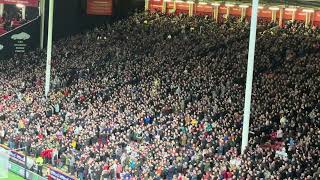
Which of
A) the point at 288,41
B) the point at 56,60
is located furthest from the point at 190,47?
the point at 56,60

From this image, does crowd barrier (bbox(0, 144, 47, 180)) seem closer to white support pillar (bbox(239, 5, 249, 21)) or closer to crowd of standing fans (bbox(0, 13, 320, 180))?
crowd of standing fans (bbox(0, 13, 320, 180))

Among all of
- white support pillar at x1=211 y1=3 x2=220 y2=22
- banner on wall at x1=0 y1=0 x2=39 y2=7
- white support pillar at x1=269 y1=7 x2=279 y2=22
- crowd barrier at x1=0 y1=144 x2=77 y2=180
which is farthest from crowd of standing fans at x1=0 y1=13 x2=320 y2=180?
banner on wall at x1=0 y1=0 x2=39 y2=7

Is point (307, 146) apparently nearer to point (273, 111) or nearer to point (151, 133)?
point (273, 111)

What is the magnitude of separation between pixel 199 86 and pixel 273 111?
7.48 m

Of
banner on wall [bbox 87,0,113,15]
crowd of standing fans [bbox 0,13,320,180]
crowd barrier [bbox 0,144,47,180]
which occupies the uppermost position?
banner on wall [bbox 87,0,113,15]

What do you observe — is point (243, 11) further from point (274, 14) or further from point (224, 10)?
point (274, 14)

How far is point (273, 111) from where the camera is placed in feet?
115

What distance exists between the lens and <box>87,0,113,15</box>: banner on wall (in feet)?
206

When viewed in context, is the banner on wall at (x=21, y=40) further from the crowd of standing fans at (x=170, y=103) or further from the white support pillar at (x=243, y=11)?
the white support pillar at (x=243, y=11)

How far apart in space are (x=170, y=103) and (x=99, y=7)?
2438 cm

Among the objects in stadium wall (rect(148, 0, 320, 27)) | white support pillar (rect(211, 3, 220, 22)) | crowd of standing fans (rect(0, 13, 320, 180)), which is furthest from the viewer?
white support pillar (rect(211, 3, 220, 22))

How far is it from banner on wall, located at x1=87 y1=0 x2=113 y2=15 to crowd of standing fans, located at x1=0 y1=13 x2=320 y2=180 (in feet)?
14.3

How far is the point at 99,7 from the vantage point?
6297 centimetres

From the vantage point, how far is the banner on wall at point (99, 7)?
62.7 m
